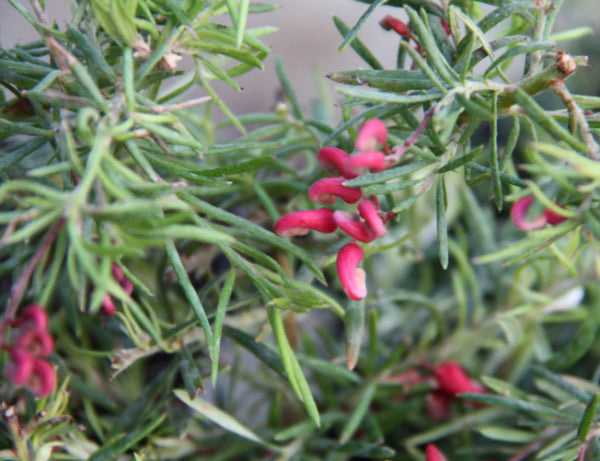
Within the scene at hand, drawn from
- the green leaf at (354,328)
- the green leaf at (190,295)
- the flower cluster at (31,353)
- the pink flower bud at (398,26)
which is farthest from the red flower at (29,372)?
the pink flower bud at (398,26)

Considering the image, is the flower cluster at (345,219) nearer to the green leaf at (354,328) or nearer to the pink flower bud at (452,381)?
the green leaf at (354,328)

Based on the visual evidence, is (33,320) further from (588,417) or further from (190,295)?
(588,417)

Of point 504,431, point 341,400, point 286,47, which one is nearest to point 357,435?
point 341,400

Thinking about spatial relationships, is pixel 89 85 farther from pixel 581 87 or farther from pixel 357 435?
pixel 581 87

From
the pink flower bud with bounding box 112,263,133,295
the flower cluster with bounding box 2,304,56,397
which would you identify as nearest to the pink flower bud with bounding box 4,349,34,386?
the flower cluster with bounding box 2,304,56,397

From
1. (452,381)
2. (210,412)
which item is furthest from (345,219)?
(452,381)

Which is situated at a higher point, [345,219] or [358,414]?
[345,219]

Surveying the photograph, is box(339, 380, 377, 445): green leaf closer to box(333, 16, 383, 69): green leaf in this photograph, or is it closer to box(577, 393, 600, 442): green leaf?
box(577, 393, 600, 442): green leaf
